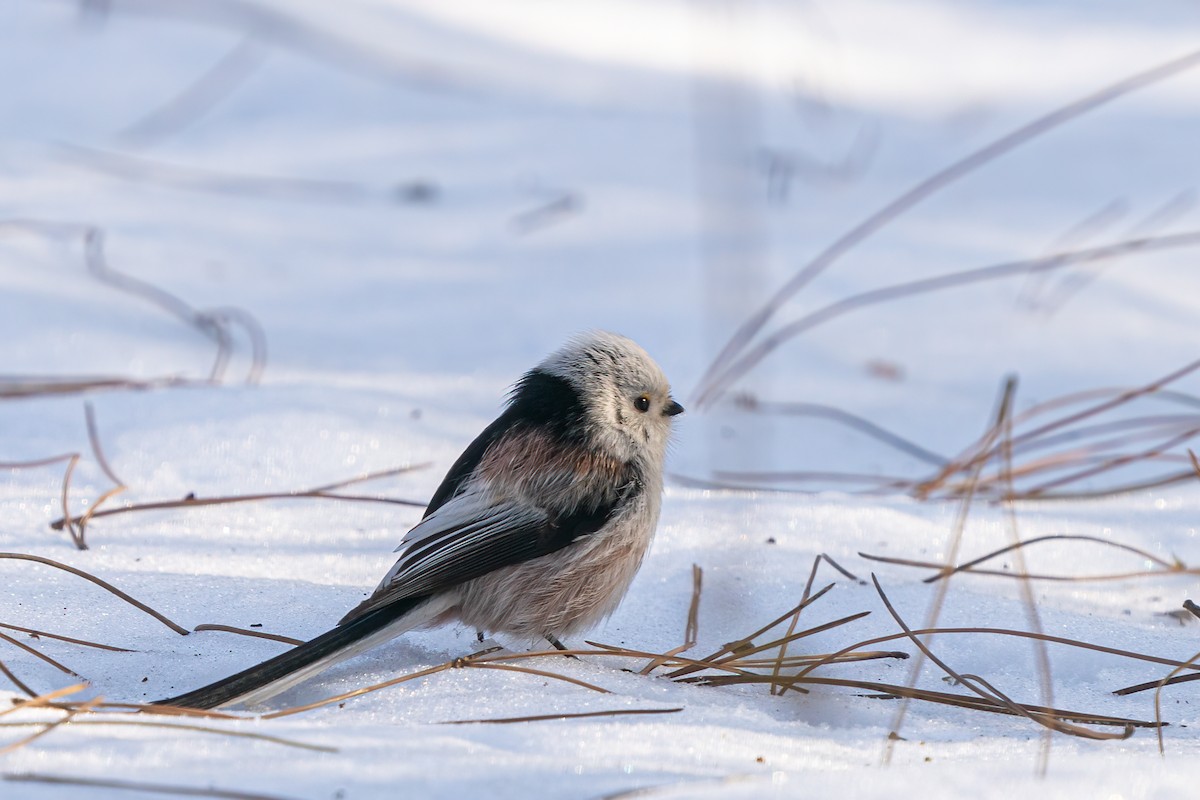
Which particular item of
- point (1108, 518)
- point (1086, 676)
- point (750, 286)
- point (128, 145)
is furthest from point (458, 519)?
point (128, 145)

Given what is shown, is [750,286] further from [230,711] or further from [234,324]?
[234,324]

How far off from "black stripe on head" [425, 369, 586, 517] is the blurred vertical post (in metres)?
0.37

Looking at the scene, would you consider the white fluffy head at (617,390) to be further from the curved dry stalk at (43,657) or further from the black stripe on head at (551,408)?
the curved dry stalk at (43,657)

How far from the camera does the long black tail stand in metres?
2.05

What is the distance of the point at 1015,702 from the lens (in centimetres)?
226

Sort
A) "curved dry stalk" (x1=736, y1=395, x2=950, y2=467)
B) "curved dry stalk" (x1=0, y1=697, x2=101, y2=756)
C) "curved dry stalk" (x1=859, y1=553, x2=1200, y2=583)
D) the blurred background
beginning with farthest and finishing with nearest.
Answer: the blurred background, "curved dry stalk" (x1=736, y1=395, x2=950, y2=467), "curved dry stalk" (x1=859, y1=553, x2=1200, y2=583), "curved dry stalk" (x1=0, y1=697, x2=101, y2=756)

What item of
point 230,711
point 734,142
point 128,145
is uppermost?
point 128,145

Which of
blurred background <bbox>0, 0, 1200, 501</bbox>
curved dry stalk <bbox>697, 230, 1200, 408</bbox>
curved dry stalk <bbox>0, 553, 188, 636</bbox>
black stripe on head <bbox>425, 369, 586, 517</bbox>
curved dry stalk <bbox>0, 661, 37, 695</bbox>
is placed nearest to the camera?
curved dry stalk <bbox>0, 661, 37, 695</bbox>

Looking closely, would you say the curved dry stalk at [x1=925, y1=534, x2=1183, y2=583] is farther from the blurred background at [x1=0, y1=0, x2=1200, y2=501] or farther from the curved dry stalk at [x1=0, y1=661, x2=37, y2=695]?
the curved dry stalk at [x1=0, y1=661, x2=37, y2=695]

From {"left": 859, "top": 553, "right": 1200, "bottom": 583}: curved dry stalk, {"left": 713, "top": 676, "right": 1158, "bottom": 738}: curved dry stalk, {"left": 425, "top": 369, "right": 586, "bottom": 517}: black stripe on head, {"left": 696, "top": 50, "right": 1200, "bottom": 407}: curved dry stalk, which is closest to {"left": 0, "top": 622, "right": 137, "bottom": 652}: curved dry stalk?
{"left": 425, "top": 369, "right": 586, "bottom": 517}: black stripe on head

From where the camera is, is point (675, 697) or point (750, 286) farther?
point (675, 697)

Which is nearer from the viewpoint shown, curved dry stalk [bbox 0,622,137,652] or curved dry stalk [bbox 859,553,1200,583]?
curved dry stalk [bbox 0,622,137,652]

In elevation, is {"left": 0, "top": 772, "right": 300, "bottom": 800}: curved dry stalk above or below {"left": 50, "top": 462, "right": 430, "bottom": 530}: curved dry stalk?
below

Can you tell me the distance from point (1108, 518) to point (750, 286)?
1958mm
